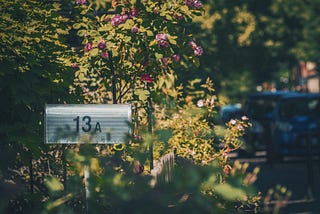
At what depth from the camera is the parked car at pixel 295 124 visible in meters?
21.4

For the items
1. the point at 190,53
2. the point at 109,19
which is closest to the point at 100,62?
the point at 109,19

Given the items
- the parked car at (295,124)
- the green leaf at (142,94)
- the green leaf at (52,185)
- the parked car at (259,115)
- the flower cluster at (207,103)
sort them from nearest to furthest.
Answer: the green leaf at (52,185) < the green leaf at (142,94) < the flower cluster at (207,103) < the parked car at (295,124) < the parked car at (259,115)

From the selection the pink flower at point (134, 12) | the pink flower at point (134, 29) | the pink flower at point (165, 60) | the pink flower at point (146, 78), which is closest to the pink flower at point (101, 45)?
the pink flower at point (134, 29)

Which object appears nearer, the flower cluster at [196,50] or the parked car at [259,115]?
the flower cluster at [196,50]

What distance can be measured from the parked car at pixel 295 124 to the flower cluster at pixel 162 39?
38.6 ft

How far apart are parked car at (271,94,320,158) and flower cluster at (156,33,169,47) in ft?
38.6

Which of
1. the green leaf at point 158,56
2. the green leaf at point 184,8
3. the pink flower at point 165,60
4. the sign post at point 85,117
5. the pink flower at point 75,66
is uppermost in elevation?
the green leaf at point 184,8

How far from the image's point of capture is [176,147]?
34.5 feet

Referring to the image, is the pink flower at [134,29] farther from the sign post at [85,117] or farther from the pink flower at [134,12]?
the sign post at [85,117]

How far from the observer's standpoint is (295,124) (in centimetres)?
2159

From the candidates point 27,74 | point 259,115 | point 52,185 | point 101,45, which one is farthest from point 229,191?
point 259,115

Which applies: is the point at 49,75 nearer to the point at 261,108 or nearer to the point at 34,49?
the point at 34,49

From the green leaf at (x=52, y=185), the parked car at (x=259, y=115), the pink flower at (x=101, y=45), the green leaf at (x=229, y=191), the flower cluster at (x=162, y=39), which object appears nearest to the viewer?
the green leaf at (x=229, y=191)

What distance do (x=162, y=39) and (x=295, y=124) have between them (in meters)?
13.1
